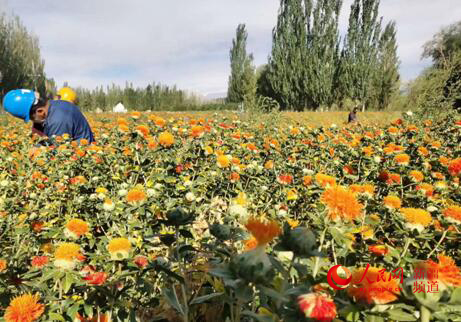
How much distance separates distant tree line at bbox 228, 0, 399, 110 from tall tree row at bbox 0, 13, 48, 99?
2004 cm

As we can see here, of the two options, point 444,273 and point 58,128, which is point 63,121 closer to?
point 58,128

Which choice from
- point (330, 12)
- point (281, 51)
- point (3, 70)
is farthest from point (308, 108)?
point (3, 70)

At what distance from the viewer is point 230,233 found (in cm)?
72

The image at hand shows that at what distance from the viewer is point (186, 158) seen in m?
1.97

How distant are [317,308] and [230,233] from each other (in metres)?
0.32

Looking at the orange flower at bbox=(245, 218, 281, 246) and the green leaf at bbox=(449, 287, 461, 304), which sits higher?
the orange flower at bbox=(245, 218, 281, 246)

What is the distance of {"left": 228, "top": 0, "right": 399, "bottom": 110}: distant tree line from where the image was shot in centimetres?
1847

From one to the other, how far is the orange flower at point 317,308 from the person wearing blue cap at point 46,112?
308 centimetres

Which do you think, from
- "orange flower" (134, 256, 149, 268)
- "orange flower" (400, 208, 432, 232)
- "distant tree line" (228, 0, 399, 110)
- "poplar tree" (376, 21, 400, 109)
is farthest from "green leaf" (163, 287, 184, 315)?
"poplar tree" (376, 21, 400, 109)

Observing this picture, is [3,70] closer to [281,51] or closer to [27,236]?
[281,51]

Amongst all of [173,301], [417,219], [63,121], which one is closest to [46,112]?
[63,121]

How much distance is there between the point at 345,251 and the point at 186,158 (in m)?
1.29

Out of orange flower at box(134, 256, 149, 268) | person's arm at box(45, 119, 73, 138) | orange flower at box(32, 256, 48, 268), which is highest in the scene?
person's arm at box(45, 119, 73, 138)

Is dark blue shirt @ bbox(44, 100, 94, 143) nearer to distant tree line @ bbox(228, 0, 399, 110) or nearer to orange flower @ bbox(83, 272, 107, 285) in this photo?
orange flower @ bbox(83, 272, 107, 285)
